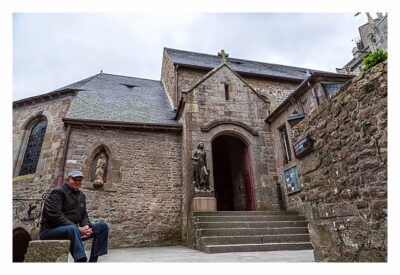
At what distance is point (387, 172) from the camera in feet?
7.63

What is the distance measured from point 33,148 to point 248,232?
28.6 feet

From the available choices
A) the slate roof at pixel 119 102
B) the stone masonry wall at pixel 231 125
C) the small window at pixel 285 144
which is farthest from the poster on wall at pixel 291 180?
the slate roof at pixel 119 102

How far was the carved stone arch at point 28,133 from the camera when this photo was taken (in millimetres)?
9250

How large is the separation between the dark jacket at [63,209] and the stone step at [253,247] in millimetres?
2755

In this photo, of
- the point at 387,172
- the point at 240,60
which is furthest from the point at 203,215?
the point at 240,60

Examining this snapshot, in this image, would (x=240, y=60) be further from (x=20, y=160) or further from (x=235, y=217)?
(x=20, y=160)

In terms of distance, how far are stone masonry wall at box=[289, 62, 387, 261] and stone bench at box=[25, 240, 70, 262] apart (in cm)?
303

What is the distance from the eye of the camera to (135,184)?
344 inches

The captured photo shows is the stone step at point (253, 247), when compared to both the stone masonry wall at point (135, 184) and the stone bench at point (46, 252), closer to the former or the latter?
the stone bench at point (46, 252)

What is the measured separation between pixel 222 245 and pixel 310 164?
9.25 ft

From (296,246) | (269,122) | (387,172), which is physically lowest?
(296,246)

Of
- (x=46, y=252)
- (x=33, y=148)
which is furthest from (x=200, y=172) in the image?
(x=33, y=148)

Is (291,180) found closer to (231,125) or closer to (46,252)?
(231,125)

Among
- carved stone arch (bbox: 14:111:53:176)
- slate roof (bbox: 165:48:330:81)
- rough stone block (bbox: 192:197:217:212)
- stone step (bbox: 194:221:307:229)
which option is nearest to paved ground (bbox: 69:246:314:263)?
stone step (bbox: 194:221:307:229)
